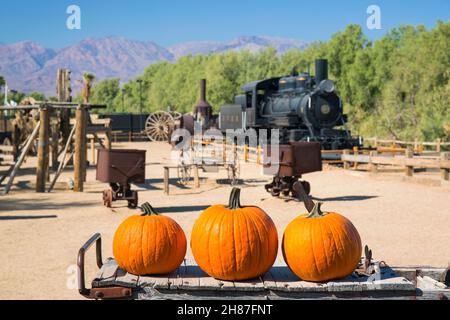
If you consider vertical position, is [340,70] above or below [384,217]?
above

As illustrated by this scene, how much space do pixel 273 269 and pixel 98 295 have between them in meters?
1.56

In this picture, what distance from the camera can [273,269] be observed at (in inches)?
213

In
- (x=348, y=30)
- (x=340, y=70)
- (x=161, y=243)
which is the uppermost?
(x=348, y=30)

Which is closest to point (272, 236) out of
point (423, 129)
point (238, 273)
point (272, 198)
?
point (238, 273)

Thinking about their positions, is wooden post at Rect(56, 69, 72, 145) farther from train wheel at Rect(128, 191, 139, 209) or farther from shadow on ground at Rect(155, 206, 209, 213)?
shadow on ground at Rect(155, 206, 209, 213)

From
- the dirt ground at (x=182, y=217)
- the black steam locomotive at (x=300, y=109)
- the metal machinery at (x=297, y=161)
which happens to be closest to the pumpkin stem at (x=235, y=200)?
the dirt ground at (x=182, y=217)

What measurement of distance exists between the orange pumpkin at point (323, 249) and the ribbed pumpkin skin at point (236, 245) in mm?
205

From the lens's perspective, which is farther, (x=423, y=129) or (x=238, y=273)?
(x=423, y=129)

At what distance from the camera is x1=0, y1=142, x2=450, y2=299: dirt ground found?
8.21m

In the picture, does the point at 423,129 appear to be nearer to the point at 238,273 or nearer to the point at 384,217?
the point at 384,217

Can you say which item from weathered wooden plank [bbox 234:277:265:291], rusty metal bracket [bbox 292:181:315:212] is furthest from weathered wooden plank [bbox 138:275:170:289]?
rusty metal bracket [bbox 292:181:315:212]

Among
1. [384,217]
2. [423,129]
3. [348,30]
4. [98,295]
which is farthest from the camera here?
[348,30]

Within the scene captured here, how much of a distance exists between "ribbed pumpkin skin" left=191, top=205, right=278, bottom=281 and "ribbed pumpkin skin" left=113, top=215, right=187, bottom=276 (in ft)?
0.76

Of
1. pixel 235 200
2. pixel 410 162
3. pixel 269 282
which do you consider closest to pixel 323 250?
pixel 269 282
